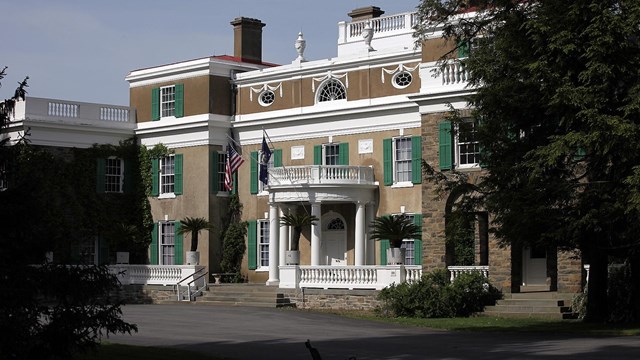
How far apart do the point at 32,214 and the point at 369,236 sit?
24.3 m

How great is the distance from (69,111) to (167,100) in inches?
147

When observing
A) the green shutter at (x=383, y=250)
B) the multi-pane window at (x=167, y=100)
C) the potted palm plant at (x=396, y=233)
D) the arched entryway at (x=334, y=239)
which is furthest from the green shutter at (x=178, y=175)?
the potted palm plant at (x=396, y=233)

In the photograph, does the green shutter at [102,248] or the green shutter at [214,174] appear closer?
the green shutter at [214,174]

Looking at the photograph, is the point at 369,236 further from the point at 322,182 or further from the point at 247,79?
the point at 247,79

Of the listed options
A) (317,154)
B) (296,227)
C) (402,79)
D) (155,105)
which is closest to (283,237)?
(296,227)

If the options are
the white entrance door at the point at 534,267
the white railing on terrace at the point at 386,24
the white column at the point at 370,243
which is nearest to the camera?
the white entrance door at the point at 534,267

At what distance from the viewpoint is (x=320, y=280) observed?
37000 millimetres

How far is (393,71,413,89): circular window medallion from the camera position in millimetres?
39562

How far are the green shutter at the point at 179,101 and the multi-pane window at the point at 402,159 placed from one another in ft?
31.4

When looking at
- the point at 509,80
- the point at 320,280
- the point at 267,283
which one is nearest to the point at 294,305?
the point at 320,280

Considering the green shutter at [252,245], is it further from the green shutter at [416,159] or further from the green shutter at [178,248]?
the green shutter at [416,159]

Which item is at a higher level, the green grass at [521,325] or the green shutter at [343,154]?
the green shutter at [343,154]

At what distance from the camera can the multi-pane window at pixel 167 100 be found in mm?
45500

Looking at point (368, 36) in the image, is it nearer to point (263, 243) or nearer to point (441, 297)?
point (263, 243)
